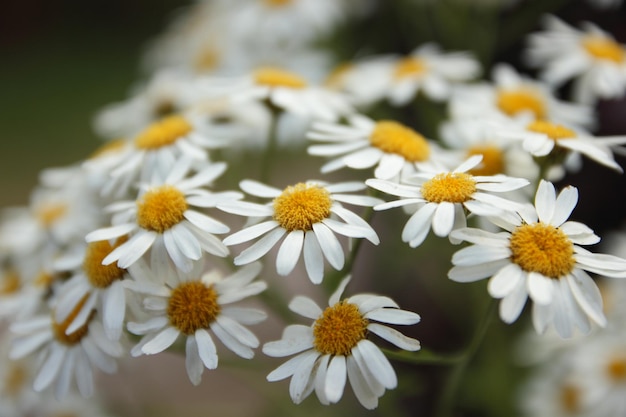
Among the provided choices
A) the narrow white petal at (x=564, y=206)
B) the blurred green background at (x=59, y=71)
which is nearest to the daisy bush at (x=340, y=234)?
the narrow white petal at (x=564, y=206)

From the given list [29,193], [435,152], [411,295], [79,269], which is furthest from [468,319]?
[29,193]

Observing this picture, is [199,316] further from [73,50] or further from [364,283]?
[73,50]

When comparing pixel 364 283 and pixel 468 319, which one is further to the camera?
pixel 364 283

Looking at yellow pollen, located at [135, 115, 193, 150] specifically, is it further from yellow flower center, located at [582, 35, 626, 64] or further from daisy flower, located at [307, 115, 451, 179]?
yellow flower center, located at [582, 35, 626, 64]

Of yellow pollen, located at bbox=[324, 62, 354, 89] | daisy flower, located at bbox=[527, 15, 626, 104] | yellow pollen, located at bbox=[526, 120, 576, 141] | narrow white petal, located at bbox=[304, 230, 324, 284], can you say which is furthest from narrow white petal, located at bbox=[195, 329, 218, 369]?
daisy flower, located at bbox=[527, 15, 626, 104]

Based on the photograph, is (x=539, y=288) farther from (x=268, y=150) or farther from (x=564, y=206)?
(x=268, y=150)

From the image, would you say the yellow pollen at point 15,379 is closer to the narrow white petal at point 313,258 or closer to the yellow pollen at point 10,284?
the yellow pollen at point 10,284

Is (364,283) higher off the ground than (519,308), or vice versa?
(519,308)

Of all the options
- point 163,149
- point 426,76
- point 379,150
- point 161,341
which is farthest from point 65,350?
point 426,76
